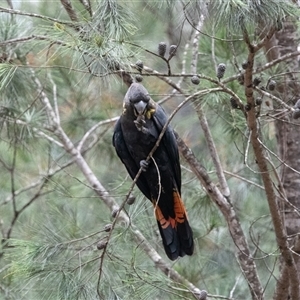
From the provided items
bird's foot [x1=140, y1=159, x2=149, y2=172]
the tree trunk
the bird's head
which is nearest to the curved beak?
the bird's head

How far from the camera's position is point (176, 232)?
2213 millimetres

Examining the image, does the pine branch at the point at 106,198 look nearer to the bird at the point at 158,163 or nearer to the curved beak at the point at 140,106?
the bird at the point at 158,163

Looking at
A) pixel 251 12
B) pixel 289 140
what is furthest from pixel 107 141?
pixel 251 12

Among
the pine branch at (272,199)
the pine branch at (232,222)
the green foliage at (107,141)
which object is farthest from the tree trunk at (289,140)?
the pine branch at (272,199)

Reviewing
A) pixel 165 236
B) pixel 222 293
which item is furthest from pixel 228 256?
pixel 165 236

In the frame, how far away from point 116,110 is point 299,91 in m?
1.36

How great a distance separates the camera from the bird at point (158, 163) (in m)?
2.08

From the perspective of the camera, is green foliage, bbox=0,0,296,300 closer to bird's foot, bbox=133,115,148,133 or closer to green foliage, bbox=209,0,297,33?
green foliage, bbox=209,0,297,33

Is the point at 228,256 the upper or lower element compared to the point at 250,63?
lower

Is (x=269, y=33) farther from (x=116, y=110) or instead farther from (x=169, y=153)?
(x=116, y=110)

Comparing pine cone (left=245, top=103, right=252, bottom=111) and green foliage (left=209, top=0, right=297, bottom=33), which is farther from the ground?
green foliage (left=209, top=0, right=297, bottom=33)

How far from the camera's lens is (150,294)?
79.9 inches

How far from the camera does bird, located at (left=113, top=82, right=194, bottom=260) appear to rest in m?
2.08

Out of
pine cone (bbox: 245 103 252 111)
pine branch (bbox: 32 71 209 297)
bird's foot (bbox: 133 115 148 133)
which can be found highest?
pine cone (bbox: 245 103 252 111)
